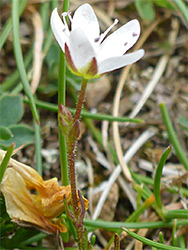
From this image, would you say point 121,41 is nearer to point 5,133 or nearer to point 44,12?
point 5,133

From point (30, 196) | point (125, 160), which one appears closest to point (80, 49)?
point (30, 196)

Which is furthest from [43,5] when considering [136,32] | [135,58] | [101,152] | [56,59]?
[135,58]

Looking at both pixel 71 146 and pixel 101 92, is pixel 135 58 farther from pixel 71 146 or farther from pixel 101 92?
pixel 101 92

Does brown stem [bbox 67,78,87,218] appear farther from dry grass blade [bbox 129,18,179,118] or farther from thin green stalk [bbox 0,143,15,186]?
dry grass blade [bbox 129,18,179,118]

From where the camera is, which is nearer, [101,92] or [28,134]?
[28,134]

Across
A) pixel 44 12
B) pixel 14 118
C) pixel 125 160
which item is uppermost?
pixel 44 12

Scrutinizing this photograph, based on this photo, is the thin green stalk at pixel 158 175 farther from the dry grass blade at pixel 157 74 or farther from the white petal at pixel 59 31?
the dry grass blade at pixel 157 74
